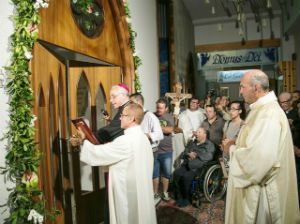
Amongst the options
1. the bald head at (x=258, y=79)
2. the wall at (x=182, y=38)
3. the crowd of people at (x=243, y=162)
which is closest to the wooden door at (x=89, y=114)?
the crowd of people at (x=243, y=162)

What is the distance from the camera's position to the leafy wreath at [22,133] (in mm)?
2855

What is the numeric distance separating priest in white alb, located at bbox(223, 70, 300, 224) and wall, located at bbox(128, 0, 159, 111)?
3.10 m

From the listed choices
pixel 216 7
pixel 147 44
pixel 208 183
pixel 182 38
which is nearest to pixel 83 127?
pixel 208 183

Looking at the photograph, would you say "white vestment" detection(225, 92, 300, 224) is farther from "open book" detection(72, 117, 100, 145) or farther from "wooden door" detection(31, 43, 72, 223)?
"wooden door" detection(31, 43, 72, 223)

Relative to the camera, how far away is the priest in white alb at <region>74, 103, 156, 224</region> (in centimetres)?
305

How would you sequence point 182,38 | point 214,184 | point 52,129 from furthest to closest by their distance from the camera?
point 182,38
point 214,184
point 52,129

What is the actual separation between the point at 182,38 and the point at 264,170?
7.97 meters

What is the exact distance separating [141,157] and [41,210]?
0.92 m

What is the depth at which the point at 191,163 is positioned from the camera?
559cm

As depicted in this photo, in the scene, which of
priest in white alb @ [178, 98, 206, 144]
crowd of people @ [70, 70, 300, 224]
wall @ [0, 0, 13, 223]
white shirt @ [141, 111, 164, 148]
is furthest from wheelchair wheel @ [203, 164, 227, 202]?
wall @ [0, 0, 13, 223]

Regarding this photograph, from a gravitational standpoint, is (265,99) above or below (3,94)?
below

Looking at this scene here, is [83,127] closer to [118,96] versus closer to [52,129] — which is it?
[118,96]

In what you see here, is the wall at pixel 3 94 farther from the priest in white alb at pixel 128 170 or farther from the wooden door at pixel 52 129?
the priest in white alb at pixel 128 170

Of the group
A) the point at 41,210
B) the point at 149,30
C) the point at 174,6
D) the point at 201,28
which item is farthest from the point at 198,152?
the point at 201,28
